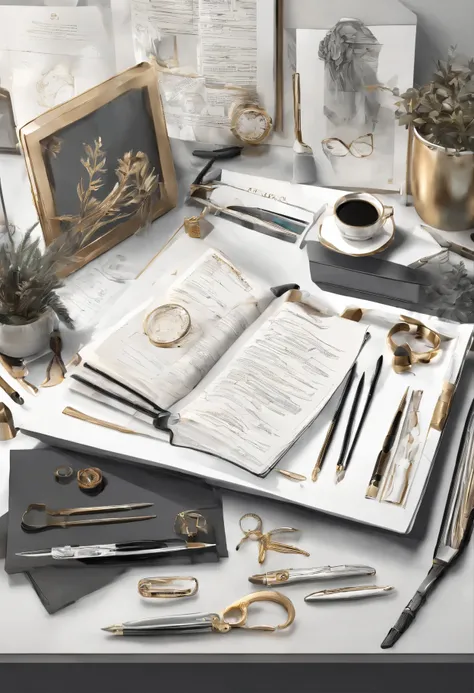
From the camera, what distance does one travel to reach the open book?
127 centimetres

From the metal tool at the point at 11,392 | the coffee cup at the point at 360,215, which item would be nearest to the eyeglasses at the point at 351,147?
the coffee cup at the point at 360,215

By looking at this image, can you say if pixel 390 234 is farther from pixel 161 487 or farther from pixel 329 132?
pixel 161 487

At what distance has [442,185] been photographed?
152 cm

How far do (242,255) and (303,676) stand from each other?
0.73 meters

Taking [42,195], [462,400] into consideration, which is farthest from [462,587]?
[42,195]

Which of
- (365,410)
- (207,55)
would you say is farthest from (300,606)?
(207,55)

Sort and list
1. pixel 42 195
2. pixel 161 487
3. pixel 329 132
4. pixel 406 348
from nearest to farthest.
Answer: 1. pixel 161 487
2. pixel 406 348
3. pixel 42 195
4. pixel 329 132

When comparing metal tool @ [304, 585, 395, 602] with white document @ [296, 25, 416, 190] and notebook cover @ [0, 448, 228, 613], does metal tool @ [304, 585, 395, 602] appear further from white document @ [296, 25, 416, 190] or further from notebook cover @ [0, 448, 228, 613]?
white document @ [296, 25, 416, 190]

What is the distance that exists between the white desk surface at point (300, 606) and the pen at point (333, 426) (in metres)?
0.06

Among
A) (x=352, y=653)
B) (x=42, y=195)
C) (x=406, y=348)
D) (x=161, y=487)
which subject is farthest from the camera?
(x=42, y=195)

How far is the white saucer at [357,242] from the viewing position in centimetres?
155

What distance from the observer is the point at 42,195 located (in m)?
1.49

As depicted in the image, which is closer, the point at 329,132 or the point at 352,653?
the point at 352,653

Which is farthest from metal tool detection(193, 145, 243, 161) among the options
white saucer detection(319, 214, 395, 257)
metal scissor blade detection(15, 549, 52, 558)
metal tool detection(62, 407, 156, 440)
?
metal scissor blade detection(15, 549, 52, 558)
